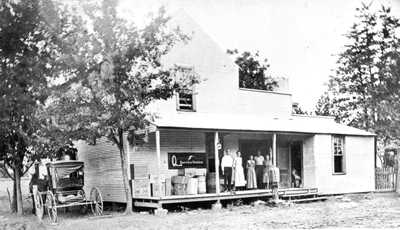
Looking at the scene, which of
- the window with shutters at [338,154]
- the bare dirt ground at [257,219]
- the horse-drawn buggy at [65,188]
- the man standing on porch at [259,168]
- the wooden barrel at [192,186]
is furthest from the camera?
the window with shutters at [338,154]

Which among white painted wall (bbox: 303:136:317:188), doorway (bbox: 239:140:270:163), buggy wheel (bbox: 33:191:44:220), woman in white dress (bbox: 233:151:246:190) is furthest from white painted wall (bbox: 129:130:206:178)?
white painted wall (bbox: 303:136:317:188)

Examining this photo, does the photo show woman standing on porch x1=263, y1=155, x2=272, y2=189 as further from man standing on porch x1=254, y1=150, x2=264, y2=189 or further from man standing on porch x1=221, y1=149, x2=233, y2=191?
man standing on porch x1=221, y1=149, x2=233, y2=191

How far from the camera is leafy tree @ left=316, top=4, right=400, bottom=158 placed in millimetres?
29502

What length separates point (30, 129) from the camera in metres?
19.4

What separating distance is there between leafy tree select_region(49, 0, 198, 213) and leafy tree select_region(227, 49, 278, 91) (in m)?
26.4

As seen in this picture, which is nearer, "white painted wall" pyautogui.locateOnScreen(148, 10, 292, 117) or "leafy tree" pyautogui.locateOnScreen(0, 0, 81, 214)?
"leafy tree" pyautogui.locateOnScreen(0, 0, 81, 214)

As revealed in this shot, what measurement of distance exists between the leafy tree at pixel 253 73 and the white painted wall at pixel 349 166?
19497 mm

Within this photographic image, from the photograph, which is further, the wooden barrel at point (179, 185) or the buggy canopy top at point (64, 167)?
the wooden barrel at point (179, 185)

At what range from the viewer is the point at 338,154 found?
22312mm

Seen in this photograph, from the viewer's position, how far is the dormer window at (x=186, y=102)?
21.0m

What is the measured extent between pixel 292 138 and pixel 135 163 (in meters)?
7.31

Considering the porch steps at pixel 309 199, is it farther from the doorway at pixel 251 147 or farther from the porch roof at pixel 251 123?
the doorway at pixel 251 147

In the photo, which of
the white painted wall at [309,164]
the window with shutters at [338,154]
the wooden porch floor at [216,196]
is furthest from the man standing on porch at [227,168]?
the window with shutters at [338,154]

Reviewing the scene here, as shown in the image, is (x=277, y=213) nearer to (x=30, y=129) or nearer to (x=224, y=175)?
(x=224, y=175)
